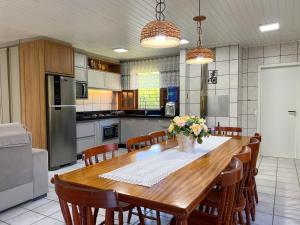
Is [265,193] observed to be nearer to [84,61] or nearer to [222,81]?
[222,81]

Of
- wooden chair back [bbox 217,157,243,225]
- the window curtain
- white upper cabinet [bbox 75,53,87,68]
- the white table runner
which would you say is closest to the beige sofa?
the white table runner

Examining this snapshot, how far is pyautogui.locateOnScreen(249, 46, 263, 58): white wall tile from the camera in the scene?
5133 mm

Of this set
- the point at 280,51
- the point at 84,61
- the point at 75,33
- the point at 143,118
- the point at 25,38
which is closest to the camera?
the point at 75,33

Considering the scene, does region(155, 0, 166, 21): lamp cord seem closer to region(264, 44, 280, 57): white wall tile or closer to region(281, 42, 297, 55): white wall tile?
region(264, 44, 280, 57): white wall tile

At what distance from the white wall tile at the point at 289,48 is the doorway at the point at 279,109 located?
0.26 m

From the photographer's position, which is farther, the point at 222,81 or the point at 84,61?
the point at 84,61

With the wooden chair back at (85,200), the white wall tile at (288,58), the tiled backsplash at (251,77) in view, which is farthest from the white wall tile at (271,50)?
the wooden chair back at (85,200)

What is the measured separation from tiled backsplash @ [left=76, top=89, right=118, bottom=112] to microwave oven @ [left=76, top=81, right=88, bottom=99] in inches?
14.4

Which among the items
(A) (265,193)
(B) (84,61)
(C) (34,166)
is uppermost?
(B) (84,61)

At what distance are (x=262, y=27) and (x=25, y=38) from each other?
4.10 meters

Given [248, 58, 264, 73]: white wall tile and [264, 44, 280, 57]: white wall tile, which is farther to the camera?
[248, 58, 264, 73]: white wall tile

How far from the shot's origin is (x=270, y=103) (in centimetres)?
516

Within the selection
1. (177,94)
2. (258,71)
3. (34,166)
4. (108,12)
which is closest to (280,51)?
(258,71)

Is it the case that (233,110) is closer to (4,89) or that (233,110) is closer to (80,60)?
(80,60)
